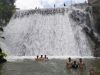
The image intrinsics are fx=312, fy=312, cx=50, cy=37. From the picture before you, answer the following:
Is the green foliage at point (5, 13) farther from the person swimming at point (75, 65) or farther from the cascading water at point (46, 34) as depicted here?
the person swimming at point (75, 65)

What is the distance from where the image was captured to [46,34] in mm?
56844

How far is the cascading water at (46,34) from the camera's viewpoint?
53438 mm

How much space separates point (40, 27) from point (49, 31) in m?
2.18

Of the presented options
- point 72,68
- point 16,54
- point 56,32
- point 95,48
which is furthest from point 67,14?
point 72,68

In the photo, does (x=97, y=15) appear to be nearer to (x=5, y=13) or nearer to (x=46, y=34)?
(x=46, y=34)

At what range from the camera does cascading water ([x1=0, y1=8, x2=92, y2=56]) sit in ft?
175

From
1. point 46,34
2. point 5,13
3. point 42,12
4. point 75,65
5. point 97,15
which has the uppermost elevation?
point 5,13

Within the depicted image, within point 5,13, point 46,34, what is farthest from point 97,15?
point 5,13

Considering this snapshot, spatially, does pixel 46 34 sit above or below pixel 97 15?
below

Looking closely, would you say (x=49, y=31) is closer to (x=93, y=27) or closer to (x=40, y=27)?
(x=40, y=27)

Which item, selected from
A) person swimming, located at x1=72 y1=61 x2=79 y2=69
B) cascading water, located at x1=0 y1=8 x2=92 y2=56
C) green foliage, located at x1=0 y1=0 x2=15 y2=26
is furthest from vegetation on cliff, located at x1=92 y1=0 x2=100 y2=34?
person swimming, located at x1=72 y1=61 x2=79 y2=69

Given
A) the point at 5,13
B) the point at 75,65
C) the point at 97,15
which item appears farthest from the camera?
the point at 5,13

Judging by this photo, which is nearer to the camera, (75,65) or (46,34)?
(75,65)

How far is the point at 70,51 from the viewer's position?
5300cm
